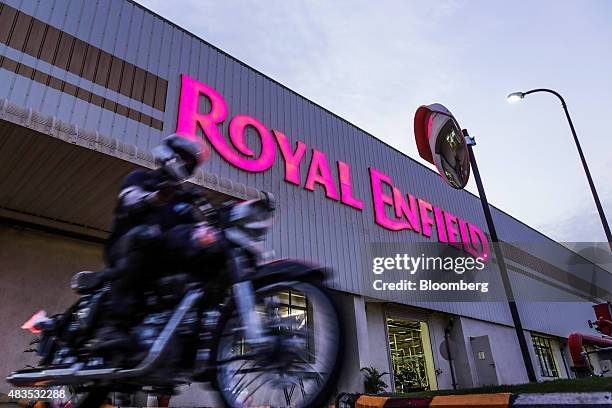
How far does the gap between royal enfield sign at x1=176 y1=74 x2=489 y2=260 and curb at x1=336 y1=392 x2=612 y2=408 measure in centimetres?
553

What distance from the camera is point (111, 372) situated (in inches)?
88.4

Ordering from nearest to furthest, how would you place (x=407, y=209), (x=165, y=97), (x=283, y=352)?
(x=283, y=352) → (x=165, y=97) → (x=407, y=209)

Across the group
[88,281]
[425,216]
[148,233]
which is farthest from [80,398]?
[425,216]

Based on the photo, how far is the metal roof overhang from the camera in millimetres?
6363

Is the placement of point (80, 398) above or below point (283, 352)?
below

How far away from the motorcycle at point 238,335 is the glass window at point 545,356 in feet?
97.6

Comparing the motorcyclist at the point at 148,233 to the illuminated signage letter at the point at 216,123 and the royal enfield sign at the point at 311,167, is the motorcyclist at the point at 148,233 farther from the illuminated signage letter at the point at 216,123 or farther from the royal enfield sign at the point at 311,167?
the illuminated signage letter at the point at 216,123

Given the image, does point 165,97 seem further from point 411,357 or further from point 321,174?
point 411,357

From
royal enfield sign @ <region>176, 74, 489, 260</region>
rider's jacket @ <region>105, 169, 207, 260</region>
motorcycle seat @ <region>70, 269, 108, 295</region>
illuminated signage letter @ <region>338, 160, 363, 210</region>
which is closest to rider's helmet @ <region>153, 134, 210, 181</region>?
rider's jacket @ <region>105, 169, 207, 260</region>

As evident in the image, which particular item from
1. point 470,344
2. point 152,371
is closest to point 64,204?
point 152,371

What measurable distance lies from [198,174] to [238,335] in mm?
5887

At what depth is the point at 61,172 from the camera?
23.7 feet

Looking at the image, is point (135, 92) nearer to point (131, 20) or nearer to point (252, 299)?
point (131, 20)

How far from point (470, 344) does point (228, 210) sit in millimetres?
20130
